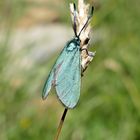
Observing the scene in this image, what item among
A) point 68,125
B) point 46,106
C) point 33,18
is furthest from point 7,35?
point 33,18

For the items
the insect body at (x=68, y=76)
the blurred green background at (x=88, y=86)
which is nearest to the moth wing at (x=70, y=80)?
the insect body at (x=68, y=76)

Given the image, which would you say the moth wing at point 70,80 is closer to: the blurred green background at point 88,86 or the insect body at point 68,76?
the insect body at point 68,76

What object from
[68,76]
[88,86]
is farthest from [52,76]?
[88,86]

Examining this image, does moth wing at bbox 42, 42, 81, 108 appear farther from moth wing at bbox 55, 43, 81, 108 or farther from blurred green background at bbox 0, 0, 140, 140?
blurred green background at bbox 0, 0, 140, 140

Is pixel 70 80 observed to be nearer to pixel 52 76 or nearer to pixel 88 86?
pixel 52 76

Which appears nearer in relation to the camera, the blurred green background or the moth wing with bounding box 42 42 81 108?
the moth wing with bounding box 42 42 81 108

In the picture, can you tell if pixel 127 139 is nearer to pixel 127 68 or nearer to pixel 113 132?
pixel 113 132

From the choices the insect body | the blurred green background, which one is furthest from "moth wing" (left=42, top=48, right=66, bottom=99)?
the blurred green background
